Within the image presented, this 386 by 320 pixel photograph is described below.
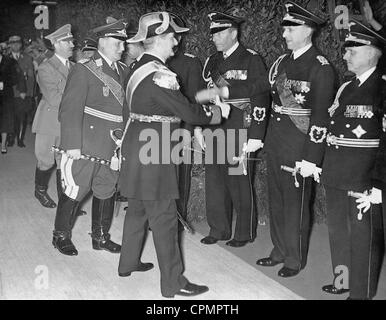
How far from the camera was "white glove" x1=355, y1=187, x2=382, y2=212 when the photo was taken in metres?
3.28

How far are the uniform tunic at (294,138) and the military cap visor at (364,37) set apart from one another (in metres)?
0.40

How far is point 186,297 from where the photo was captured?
3650 millimetres

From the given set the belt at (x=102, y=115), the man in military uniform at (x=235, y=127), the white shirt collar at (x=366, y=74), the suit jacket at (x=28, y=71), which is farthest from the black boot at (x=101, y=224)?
the suit jacket at (x=28, y=71)

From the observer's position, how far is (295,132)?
3965mm

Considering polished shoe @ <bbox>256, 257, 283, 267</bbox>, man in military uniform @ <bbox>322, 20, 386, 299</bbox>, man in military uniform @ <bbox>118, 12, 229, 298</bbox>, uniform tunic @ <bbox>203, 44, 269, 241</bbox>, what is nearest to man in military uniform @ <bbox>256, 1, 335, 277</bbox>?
polished shoe @ <bbox>256, 257, 283, 267</bbox>

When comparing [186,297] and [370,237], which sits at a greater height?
[370,237]

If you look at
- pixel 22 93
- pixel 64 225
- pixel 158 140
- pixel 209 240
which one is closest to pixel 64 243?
pixel 64 225

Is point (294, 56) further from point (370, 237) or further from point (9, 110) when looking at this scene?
point (9, 110)

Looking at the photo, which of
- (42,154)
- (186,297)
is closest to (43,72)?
Result: (42,154)

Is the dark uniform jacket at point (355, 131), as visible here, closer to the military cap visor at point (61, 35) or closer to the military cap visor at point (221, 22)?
the military cap visor at point (221, 22)

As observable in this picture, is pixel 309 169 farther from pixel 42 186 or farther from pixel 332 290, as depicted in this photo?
pixel 42 186

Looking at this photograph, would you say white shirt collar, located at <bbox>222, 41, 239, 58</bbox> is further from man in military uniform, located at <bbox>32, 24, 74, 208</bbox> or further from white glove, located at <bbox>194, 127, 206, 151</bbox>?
man in military uniform, located at <bbox>32, 24, 74, 208</bbox>

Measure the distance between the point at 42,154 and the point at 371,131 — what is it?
3.77 metres

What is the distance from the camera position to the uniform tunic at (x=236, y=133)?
4418 millimetres
